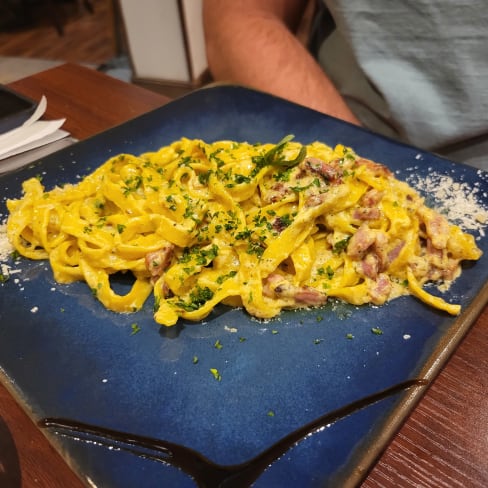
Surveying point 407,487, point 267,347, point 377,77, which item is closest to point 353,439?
point 407,487

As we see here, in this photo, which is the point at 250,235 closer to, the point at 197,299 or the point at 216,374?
the point at 197,299

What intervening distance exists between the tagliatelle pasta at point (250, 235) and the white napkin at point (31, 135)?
0.40 metres

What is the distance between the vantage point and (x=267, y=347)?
1319 millimetres

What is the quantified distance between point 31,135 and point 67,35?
561 cm

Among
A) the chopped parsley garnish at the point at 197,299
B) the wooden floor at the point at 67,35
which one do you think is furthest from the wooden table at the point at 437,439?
the wooden floor at the point at 67,35

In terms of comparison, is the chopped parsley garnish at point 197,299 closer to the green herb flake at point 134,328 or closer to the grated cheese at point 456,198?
the green herb flake at point 134,328

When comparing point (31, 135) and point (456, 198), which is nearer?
point (456, 198)

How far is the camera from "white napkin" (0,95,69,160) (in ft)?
6.81

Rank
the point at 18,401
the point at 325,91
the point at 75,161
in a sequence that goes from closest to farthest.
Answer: the point at 18,401, the point at 75,161, the point at 325,91

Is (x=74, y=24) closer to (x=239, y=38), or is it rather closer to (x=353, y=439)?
(x=239, y=38)

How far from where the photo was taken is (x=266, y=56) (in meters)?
2.49

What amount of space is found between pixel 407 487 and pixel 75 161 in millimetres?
1611

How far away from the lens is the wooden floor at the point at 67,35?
6.24 m

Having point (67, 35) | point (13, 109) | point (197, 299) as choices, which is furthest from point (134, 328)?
point (67, 35)
